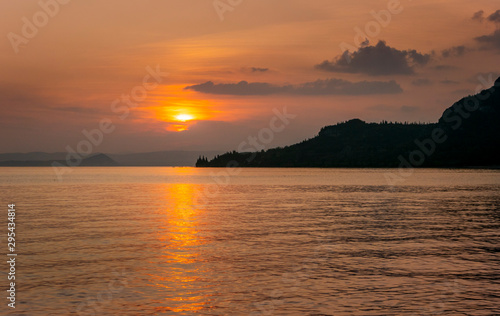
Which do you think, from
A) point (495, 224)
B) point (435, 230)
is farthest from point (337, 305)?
point (495, 224)

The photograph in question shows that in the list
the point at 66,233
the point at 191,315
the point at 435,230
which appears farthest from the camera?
the point at 435,230

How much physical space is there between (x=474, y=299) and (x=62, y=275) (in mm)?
23557

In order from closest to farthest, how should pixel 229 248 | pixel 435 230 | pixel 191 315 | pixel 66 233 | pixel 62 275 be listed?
pixel 191 315 < pixel 62 275 < pixel 229 248 < pixel 66 233 < pixel 435 230

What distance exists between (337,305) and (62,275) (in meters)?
→ 16.9

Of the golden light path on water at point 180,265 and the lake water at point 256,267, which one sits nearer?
the lake water at point 256,267

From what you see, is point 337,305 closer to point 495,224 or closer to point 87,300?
point 87,300

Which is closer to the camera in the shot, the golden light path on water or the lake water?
the lake water

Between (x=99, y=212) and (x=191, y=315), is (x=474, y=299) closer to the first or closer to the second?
(x=191, y=315)

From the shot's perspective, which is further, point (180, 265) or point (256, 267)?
point (180, 265)

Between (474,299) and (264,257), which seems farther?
(264,257)

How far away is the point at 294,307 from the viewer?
25.6 metres

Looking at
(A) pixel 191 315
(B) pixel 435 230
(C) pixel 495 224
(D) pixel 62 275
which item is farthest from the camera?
(C) pixel 495 224

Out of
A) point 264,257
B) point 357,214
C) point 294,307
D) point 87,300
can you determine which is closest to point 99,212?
point 357,214

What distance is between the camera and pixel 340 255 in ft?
130
